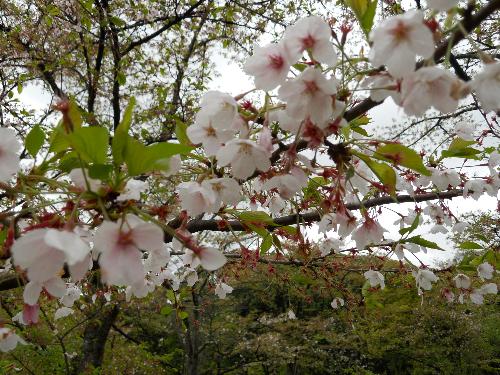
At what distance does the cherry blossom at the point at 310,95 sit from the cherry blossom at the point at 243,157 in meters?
0.11

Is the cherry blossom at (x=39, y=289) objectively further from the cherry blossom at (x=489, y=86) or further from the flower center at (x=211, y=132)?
the cherry blossom at (x=489, y=86)

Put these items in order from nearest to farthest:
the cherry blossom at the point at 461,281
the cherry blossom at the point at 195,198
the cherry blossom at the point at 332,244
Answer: the cherry blossom at the point at 195,198 → the cherry blossom at the point at 332,244 → the cherry blossom at the point at 461,281

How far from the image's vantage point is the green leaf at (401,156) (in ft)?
2.85

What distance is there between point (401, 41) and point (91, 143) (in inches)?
20.1

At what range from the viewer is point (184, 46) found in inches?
265

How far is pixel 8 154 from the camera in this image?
3.09 ft

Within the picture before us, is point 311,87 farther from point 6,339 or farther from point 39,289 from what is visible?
point 6,339

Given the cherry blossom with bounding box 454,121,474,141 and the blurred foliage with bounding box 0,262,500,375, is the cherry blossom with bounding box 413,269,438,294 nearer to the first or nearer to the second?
the cherry blossom with bounding box 454,121,474,141

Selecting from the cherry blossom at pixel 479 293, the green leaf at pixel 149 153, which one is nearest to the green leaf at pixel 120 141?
the green leaf at pixel 149 153

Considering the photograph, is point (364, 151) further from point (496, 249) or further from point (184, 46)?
point (184, 46)

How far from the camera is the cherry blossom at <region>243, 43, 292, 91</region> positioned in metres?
0.83

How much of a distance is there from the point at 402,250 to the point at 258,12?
4.21m

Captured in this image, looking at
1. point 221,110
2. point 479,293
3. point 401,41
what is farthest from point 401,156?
point 479,293

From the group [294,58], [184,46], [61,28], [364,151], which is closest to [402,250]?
[364,151]
